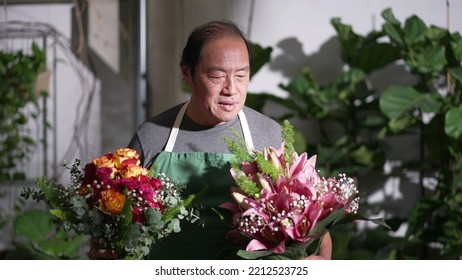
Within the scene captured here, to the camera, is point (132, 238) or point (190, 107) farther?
point (190, 107)

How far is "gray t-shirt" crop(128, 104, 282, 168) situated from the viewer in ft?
4.26

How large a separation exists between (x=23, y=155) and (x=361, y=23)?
1.83 meters

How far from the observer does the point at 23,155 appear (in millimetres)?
3357

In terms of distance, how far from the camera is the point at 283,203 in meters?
1.12

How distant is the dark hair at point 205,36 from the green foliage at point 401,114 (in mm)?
1342

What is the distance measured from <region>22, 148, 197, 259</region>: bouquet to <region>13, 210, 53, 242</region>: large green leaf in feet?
6.22

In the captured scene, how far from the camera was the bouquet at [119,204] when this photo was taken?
1.10 metres

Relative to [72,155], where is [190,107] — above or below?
above

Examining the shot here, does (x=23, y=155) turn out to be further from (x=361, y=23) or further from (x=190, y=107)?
(x=190, y=107)

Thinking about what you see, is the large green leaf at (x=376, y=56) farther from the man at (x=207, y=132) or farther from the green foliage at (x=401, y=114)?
the man at (x=207, y=132)

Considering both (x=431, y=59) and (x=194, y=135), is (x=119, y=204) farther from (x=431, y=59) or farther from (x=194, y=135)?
(x=431, y=59)

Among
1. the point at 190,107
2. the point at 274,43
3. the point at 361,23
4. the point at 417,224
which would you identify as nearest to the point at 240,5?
the point at 274,43

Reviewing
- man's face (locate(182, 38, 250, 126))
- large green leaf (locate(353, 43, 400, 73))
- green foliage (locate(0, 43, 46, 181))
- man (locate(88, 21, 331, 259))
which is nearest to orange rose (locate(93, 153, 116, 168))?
man (locate(88, 21, 331, 259))

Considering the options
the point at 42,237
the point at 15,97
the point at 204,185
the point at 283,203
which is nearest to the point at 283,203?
the point at 283,203
